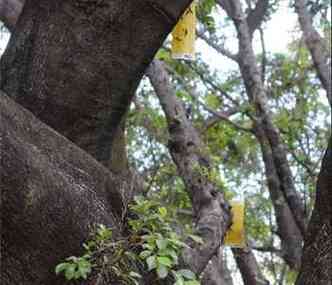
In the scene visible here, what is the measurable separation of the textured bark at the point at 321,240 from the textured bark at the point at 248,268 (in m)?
1.10

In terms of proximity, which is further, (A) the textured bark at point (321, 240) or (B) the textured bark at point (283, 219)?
(B) the textured bark at point (283, 219)

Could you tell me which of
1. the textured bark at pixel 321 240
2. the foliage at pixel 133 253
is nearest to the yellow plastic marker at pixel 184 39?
the textured bark at pixel 321 240

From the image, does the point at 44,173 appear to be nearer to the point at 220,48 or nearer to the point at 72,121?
the point at 72,121

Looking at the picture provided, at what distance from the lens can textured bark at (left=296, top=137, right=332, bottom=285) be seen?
5.37 ft

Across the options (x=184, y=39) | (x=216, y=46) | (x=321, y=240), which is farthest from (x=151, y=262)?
(x=216, y=46)

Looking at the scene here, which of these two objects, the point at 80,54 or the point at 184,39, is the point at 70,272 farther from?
the point at 184,39

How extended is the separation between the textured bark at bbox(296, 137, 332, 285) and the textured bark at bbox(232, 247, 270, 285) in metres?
1.10

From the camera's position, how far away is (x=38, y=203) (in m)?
1.27

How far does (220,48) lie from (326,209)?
3.53 metres

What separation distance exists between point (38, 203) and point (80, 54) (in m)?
0.52

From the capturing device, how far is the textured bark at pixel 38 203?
1245 mm

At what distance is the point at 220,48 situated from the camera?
5.09m

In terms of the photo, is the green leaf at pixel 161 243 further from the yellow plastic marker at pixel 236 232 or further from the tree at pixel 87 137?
the yellow plastic marker at pixel 236 232

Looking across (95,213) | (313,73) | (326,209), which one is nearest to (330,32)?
(313,73)
